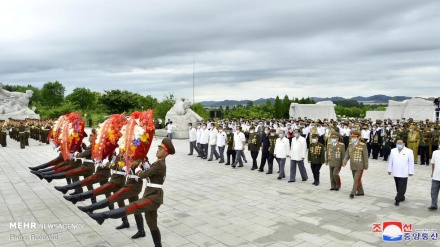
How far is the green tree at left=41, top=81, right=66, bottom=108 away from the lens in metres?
66.1

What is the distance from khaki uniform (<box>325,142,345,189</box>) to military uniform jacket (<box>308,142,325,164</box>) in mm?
385

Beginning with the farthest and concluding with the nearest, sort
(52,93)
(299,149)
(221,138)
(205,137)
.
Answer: (52,93) → (205,137) → (221,138) → (299,149)

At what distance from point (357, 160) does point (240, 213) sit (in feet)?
11.5

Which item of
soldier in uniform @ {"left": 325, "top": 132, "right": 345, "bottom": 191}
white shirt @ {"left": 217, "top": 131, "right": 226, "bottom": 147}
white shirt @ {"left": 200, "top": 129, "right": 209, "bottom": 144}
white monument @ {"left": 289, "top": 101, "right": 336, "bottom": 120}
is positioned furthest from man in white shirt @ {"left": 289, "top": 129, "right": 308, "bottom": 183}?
white monument @ {"left": 289, "top": 101, "right": 336, "bottom": 120}

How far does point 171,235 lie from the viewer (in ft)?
19.4

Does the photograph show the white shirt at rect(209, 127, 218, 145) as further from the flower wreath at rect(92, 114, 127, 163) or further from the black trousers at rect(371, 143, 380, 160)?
the flower wreath at rect(92, 114, 127, 163)

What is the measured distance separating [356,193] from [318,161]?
1.42 m

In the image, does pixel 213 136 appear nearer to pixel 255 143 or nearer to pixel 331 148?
pixel 255 143

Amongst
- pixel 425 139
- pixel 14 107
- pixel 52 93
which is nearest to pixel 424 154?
pixel 425 139

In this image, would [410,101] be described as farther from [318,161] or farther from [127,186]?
[127,186]

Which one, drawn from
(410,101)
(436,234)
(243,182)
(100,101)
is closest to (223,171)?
(243,182)

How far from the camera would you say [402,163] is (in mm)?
7695

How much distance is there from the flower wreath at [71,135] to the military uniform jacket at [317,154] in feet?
21.5

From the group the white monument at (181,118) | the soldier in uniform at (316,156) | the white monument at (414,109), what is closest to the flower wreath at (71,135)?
the soldier in uniform at (316,156)
